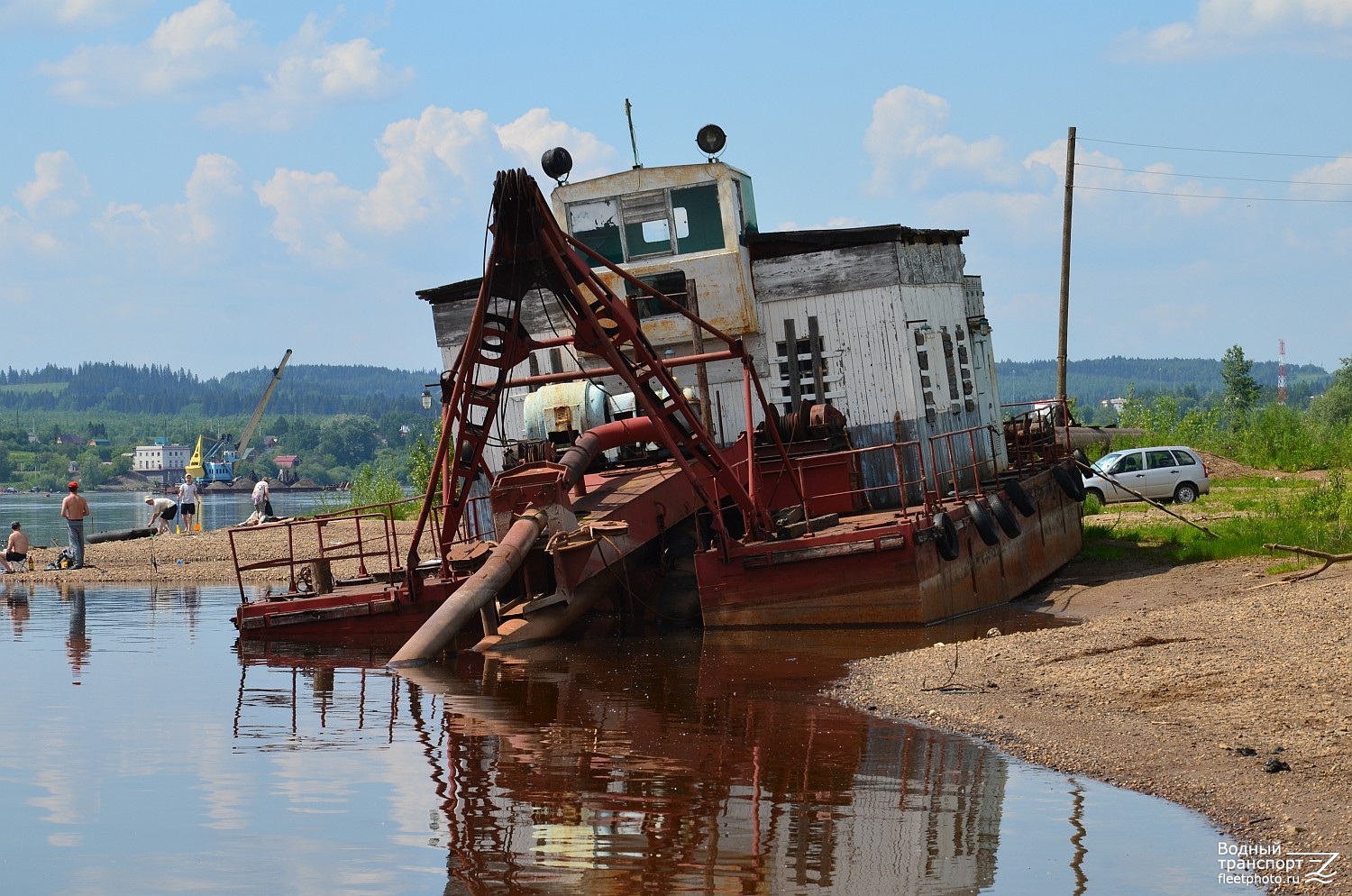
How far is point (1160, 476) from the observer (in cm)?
3303

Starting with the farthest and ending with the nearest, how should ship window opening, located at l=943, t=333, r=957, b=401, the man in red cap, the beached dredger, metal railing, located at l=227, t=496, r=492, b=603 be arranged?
the man in red cap < ship window opening, located at l=943, t=333, r=957, b=401 < metal railing, located at l=227, t=496, r=492, b=603 < the beached dredger

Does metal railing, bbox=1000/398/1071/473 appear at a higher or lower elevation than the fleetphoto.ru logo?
higher

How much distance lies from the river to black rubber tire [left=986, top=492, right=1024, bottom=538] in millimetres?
5123

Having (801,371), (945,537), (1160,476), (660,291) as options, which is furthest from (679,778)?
(1160,476)

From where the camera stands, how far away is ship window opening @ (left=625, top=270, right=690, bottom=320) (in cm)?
2152

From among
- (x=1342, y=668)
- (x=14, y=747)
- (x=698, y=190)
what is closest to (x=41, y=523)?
(x=698, y=190)

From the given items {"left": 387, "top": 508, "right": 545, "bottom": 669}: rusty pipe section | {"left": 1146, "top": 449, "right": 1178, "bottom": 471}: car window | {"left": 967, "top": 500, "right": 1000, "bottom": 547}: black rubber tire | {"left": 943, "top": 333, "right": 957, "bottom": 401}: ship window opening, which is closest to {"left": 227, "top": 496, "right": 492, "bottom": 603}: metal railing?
{"left": 387, "top": 508, "right": 545, "bottom": 669}: rusty pipe section

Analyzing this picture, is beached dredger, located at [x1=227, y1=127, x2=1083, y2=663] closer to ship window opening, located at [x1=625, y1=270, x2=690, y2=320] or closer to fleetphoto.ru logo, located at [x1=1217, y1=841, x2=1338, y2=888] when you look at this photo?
ship window opening, located at [x1=625, y1=270, x2=690, y2=320]

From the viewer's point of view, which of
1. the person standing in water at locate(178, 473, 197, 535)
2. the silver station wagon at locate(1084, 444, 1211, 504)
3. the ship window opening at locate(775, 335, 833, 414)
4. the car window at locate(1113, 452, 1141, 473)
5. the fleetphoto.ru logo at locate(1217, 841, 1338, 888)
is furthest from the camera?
the person standing in water at locate(178, 473, 197, 535)

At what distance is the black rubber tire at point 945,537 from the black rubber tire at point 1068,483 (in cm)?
645

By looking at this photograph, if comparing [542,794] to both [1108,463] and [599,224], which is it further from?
[1108,463]

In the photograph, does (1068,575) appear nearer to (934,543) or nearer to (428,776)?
(934,543)

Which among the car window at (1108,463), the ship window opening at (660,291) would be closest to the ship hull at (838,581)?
the ship window opening at (660,291)

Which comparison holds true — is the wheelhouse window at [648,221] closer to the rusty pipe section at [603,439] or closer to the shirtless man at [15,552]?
the rusty pipe section at [603,439]
